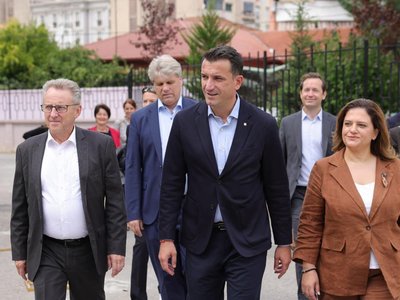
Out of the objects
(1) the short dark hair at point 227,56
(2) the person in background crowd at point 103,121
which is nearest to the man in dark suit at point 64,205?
(1) the short dark hair at point 227,56

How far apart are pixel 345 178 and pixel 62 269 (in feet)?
5.96

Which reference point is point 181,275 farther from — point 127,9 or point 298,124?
point 127,9

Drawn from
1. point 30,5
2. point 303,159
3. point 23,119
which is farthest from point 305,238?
point 30,5

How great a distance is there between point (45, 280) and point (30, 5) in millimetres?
75943

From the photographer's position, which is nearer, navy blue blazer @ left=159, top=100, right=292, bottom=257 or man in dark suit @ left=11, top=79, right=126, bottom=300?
navy blue blazer @ left=159, top=100, right=292, bottom=257

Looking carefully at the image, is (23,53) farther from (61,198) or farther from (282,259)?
(282,259)

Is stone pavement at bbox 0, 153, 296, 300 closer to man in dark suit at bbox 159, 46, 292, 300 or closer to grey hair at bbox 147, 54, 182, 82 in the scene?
grey hair at bbox 147, 54, 182, 82

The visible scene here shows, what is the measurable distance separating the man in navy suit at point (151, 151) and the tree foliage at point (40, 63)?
21584 millimetres

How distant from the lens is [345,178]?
4262 mm

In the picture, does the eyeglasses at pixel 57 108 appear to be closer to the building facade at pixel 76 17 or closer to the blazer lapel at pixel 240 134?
the blazer lapel at pixel 240 134

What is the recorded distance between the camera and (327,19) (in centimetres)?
6122

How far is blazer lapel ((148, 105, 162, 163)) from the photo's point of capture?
223 inches

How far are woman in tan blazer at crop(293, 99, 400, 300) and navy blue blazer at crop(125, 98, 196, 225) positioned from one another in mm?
1599

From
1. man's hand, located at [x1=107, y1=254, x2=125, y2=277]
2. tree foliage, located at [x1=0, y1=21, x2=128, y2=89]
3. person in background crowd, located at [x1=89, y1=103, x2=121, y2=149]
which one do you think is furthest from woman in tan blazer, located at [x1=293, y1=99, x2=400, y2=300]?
tree foliage, located at [x1=0, y1=21, x2=128, y2=89]
